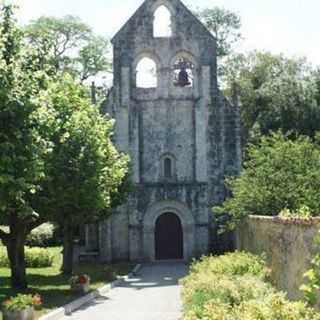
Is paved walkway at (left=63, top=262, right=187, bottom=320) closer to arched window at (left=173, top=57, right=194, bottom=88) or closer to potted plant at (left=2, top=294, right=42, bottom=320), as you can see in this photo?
potted plant at (left=2, top=294, right=42, bottom=320)

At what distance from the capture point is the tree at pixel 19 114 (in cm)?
1457

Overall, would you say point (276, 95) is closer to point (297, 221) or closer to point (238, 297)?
point (297, 221)

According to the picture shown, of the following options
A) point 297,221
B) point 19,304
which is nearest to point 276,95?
point 297,221

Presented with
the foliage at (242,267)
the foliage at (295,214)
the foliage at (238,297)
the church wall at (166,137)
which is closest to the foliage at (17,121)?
the foliage at (238,297)

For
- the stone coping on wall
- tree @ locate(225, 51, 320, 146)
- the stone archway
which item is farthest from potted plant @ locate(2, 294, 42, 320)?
tree @ locate(225, 51, 320, 146)

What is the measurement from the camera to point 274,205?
27438 millimetres

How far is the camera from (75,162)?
80.8 ft

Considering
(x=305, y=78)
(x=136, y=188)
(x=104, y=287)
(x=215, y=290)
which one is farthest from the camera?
(x=305, y=78)

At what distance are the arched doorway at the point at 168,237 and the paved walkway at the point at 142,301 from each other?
447 cm

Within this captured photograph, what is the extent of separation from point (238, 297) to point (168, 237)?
2388 cm

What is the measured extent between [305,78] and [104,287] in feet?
94.8

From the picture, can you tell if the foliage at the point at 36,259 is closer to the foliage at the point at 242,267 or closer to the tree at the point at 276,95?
the foliage at the point at 242,267

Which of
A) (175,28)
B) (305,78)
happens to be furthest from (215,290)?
(305,78)

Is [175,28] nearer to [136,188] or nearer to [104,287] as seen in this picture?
[136,188]
